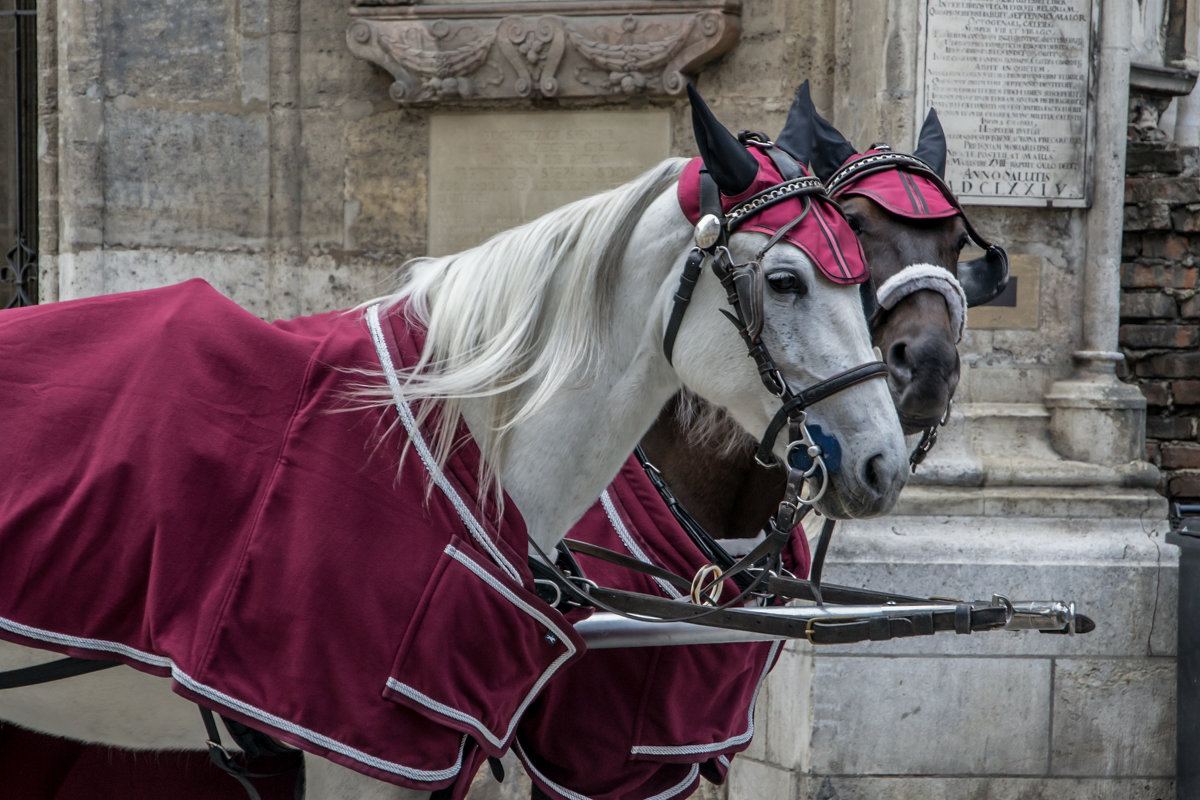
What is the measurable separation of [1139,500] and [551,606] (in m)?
2.51

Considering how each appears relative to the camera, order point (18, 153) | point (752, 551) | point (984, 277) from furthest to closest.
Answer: point (18, 153), point (984, 277), point (752, 551)

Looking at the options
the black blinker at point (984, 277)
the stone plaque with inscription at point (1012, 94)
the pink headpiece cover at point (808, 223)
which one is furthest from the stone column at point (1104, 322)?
the pink headpiece cover at point (808, 223)

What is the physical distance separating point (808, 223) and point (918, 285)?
2.54 feet

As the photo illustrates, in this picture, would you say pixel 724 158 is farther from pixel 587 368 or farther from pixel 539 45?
pixel 539 45

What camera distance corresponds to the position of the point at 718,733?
6.61 feet

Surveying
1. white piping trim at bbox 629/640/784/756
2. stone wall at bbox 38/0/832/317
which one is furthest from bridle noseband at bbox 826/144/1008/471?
stone wall at bbox 38/0/832/317

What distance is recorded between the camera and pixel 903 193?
7.70 feet

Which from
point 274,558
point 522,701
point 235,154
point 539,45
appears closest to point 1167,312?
point 539,45

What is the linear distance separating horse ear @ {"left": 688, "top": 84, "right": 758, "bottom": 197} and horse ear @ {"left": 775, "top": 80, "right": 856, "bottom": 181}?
2.75ft

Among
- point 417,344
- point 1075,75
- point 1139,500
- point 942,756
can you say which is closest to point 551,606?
point 417,344

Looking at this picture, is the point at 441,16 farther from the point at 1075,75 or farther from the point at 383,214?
the point at 1075,75

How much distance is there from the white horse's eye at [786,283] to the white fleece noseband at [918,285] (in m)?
0.73

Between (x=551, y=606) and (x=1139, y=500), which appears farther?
(x=1139, y=500)

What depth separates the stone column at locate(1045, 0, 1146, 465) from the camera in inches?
135
